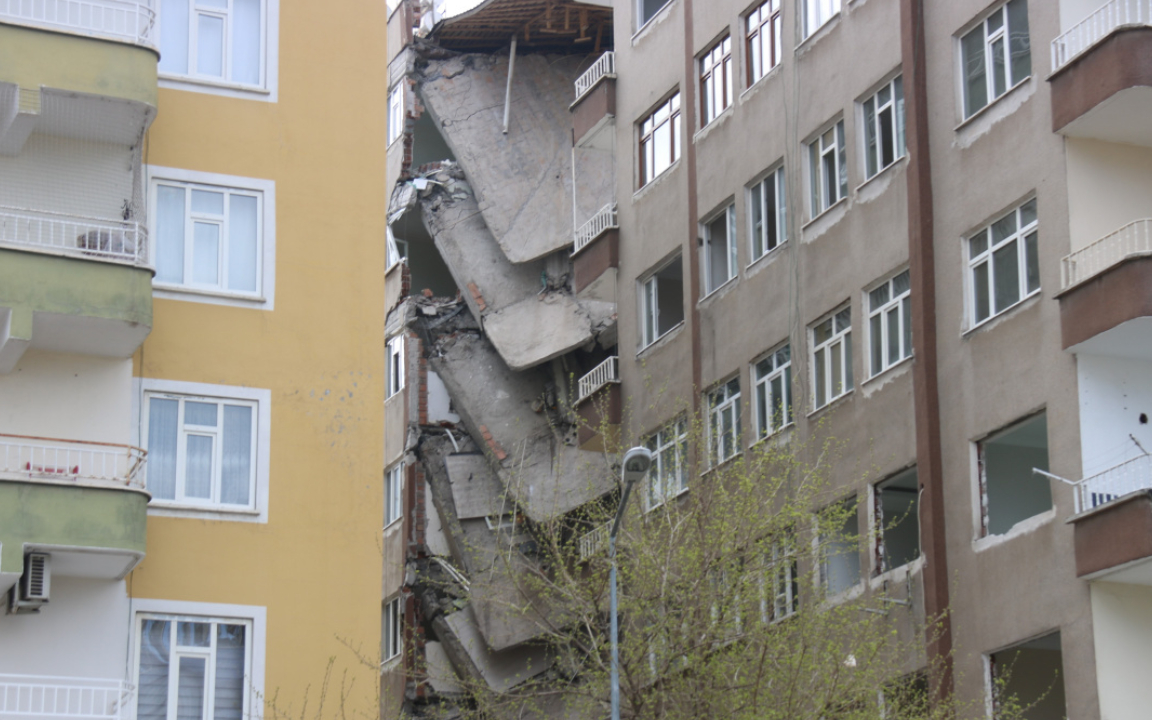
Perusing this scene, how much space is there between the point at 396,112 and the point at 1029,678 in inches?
1118

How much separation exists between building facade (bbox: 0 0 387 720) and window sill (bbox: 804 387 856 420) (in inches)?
356

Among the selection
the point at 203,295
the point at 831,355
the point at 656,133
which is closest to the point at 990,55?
the point at 831,355

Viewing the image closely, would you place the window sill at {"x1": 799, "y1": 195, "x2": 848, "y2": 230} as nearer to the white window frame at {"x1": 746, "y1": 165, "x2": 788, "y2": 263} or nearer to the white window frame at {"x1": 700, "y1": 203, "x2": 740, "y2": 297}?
the white window frame at {"x1": 746, "y1": 165, "x2": 788, "y2": 263}

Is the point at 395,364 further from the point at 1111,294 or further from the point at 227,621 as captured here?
the point at 1111,294

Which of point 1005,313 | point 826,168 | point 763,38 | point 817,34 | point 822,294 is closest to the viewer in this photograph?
point 1005,313

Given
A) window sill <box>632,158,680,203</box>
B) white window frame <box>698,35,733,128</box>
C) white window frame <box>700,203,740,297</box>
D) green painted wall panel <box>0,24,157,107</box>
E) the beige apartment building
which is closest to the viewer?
green painted wall panel <box>0,24,157,107</box>

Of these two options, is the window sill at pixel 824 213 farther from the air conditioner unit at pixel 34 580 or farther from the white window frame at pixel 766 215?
the air conditioner unit at pixel 34 580

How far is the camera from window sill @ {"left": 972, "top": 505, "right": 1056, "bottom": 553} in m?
24.5

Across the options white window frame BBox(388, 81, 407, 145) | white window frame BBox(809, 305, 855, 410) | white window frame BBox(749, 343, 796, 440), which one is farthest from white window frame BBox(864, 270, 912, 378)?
white window frame BBox(388, 81, 407, 145)

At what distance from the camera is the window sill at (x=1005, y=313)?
82.8ft

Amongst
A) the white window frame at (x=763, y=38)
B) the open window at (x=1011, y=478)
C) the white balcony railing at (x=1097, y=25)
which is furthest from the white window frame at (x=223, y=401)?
the white window frame at (x=763, y=38)

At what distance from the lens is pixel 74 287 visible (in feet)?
71.9

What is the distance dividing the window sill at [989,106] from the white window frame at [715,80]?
8.11 metres

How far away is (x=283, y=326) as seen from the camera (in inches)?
934
